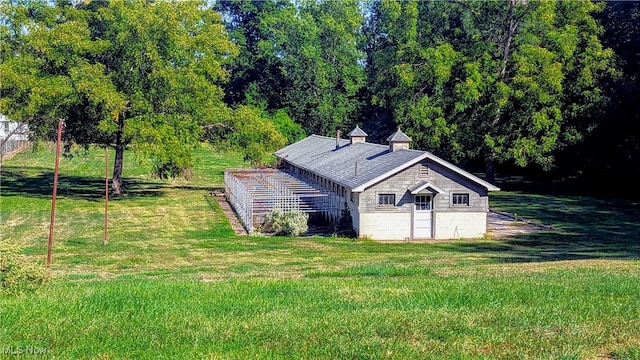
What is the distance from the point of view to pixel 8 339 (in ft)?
26.7

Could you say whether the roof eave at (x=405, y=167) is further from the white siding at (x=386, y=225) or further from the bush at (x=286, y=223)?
the bush at (x=286, y=223)

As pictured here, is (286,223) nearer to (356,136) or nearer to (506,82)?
(356,136)

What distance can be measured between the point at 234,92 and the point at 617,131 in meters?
45.4

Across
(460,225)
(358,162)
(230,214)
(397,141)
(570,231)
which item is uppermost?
(397,141)

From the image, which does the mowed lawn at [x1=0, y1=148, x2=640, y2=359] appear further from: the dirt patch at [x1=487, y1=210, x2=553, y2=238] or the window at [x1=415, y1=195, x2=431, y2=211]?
the dirt patch at [x1=487, y1=210, x2=553, y2=238]

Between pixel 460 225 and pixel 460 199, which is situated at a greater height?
pixel 460 199

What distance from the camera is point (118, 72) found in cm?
4738

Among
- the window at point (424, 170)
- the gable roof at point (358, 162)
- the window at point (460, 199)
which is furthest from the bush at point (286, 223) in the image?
the window at point (460, 199)

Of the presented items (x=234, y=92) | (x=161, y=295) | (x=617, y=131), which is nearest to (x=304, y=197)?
(x=617, y=131)

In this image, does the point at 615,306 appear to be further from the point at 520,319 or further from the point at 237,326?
the point at 237,326

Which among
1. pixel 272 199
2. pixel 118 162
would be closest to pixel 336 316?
pixel 272 199

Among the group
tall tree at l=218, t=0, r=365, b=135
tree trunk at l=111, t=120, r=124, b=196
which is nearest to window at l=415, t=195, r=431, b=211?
tree trunk at l=111, t=120, r=124, b=196

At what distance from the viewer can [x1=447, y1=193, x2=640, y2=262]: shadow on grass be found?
28131 millimetres

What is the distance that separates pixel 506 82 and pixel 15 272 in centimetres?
4907
